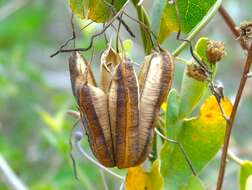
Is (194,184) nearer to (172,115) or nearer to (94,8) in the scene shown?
(172,115)

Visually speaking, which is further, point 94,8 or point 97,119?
point 94,8

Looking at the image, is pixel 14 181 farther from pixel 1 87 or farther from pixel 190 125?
pixel 1 87

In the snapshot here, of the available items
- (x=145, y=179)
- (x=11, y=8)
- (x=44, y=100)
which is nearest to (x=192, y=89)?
(x=145, y=179)

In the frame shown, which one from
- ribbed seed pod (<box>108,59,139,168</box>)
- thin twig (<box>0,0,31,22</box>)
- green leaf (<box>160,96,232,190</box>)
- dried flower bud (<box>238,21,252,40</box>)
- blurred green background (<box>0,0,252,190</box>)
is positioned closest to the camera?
ribbed seed pod (<box>108,59,139,168</box>)

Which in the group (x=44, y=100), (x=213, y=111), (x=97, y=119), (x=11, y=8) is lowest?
(x=44, y=100)

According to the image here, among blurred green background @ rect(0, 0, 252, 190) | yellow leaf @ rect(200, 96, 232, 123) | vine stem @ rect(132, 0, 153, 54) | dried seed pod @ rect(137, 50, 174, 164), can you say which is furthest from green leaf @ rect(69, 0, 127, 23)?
blurred green background @ rect(0, 0, 252, 190)

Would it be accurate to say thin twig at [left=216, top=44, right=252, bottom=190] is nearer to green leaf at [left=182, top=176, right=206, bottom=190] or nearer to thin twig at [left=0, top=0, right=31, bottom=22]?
green leaf at [left=182, top=176, right=206, bottom=190]

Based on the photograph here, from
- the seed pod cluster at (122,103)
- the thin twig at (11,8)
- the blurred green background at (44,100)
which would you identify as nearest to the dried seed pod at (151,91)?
the seed pod cluster at (122,103)

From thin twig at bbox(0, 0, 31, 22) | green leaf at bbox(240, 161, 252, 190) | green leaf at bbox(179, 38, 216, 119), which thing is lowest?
thin twig at bbox(0, 0, 31, 22)
